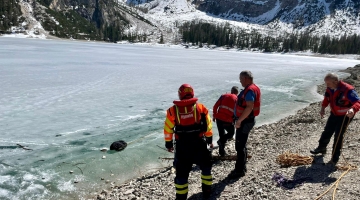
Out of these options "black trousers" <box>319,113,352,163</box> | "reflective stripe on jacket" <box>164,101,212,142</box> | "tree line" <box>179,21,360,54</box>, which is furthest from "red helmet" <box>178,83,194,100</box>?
"tree line" <box>179,21,360,54</box>

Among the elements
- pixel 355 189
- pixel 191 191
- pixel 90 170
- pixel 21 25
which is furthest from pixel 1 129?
pixel 21 25

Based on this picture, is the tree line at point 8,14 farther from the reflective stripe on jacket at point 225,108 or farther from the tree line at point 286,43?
the reflective stripe on jacket at point 225,108

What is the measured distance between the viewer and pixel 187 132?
582 cm

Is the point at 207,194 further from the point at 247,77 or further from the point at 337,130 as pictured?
the point at 337,130

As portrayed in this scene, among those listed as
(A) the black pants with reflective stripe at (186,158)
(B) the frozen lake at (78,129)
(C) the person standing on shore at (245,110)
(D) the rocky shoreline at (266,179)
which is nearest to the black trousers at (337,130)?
(D) the rocky shoreline at (266,179)

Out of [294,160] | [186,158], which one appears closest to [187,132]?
[186,158]

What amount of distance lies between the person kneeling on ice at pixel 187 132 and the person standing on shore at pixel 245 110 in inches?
36.9

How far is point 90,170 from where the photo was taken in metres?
8.75

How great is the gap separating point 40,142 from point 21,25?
18093 centimetres

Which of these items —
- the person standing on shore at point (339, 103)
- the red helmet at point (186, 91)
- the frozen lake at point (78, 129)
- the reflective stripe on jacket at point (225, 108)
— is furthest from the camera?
the reflective stripe on jacket at point (225, 108)

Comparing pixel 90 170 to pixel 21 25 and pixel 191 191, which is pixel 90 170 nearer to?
pixel 191 191

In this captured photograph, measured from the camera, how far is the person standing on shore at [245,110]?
20.2 feet

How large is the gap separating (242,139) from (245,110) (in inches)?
35.6

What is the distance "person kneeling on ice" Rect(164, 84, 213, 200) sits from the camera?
568 centimetres
